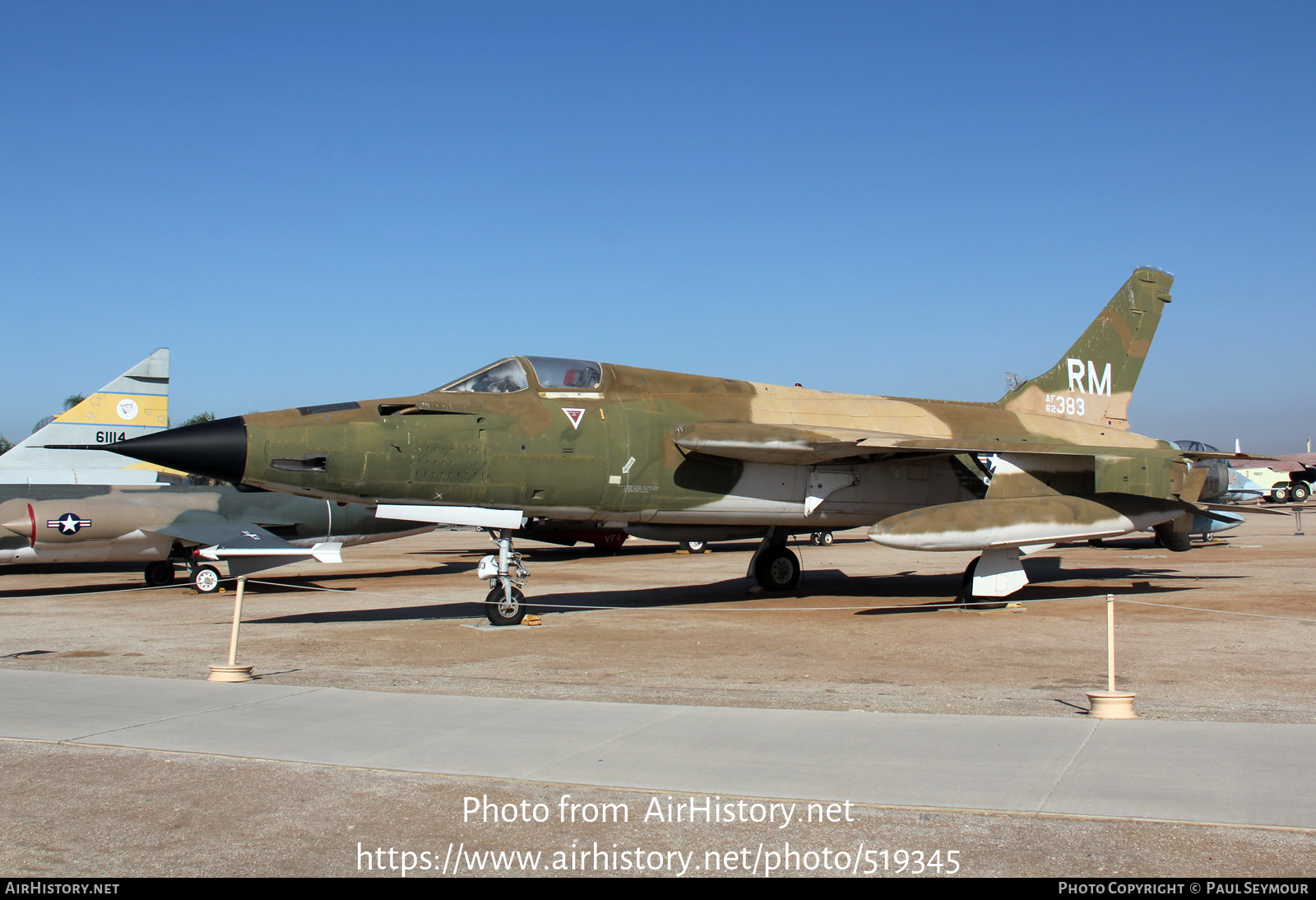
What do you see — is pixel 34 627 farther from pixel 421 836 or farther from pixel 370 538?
pixel 421 836

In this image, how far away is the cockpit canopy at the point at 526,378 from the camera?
38.3ft

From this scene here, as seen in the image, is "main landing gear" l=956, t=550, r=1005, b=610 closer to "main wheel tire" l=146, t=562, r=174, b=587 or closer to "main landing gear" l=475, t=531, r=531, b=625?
"main landing gear" l=475, t=531, r=531, b=625

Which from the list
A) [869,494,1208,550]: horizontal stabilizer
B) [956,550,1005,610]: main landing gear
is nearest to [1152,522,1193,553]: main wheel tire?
[869,494,1208,550]: horizontal stabilizer

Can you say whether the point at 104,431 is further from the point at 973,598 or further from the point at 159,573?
the point at 973,598

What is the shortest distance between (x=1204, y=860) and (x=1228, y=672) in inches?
207

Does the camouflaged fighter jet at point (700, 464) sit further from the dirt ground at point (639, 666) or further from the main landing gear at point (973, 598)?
the dirt ground at point (639, 666)

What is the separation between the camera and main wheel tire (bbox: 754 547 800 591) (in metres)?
15.9

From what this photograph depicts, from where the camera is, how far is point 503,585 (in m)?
11.8

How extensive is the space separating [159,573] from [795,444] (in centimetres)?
1347

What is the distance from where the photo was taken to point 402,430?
10.8m

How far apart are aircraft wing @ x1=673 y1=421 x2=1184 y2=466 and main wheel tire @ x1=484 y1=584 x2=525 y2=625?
9.22 feet

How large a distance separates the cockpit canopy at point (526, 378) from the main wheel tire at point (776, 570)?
16.8 feet

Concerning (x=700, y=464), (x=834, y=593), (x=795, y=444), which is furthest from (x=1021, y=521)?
(x=700, y=464)

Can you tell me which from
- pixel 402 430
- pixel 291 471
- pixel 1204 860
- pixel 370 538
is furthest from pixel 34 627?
pixel 1204 860
